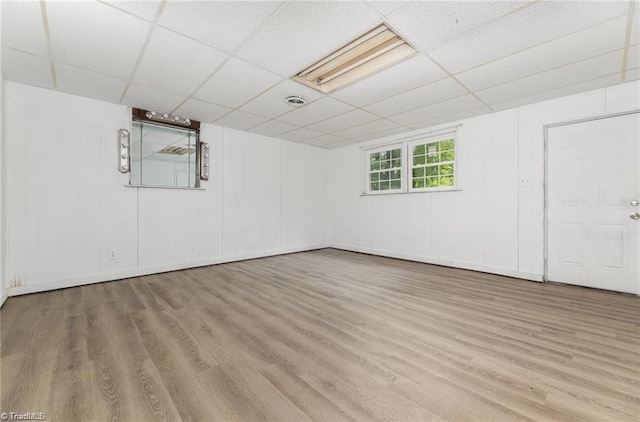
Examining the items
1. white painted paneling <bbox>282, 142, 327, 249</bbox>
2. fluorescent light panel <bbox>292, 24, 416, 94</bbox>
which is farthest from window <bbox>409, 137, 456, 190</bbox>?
fluorescent light panel <bbox>292, 24, 416, 94</bbox>

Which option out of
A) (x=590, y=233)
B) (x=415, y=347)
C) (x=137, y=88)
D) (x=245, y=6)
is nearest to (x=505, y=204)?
(x=590, y=233)

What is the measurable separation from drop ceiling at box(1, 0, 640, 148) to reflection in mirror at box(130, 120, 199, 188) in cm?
51

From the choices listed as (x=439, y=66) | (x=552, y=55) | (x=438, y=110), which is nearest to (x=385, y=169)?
(x=438, y=110)

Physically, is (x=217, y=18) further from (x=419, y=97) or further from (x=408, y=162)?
(x=408, y=162)

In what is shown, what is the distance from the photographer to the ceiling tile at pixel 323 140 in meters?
5.77

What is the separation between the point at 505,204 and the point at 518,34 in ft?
8.45

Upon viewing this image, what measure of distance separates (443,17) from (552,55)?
55.6 inches

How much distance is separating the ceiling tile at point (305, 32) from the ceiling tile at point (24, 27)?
1545 millimetres

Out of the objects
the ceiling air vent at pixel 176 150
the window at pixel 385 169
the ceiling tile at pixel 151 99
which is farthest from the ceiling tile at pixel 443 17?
the ceiling air vent at pixel 176 150

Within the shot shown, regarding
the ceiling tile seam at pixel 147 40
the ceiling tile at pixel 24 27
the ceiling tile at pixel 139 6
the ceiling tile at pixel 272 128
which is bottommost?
the ceiling tile at pixel 24 27

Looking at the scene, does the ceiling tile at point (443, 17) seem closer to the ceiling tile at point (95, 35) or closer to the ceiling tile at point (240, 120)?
the ceiling tile at point (95, 35)

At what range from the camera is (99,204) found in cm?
378

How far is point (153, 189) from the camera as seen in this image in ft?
14.0

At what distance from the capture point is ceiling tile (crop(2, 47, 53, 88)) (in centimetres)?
265
